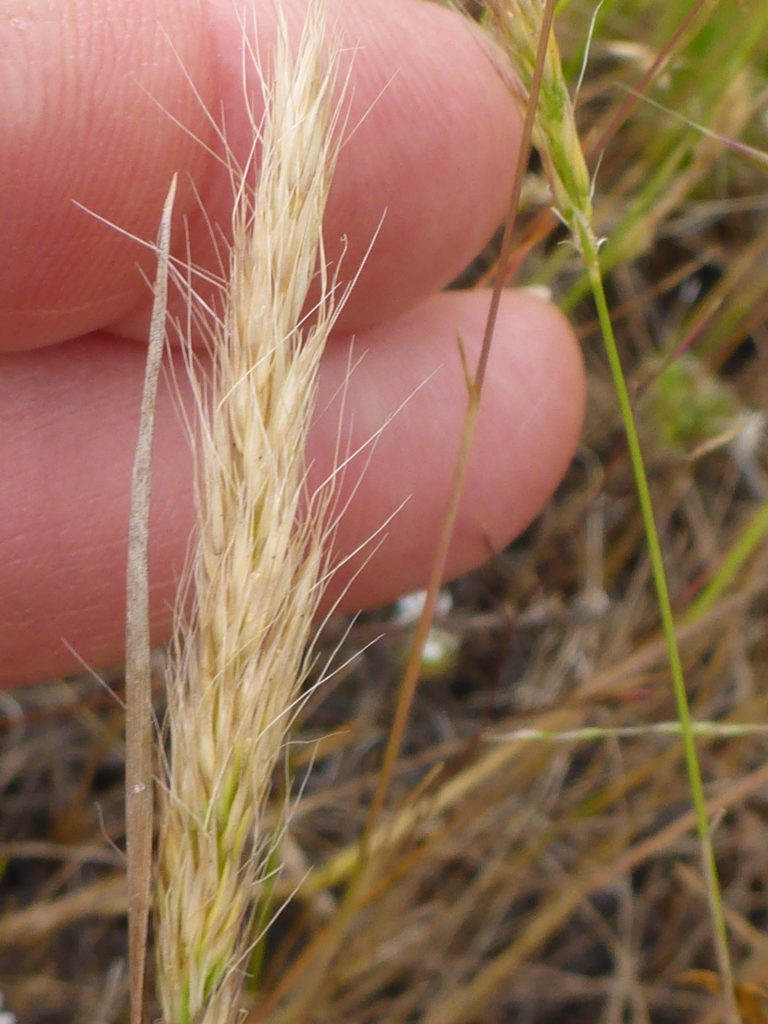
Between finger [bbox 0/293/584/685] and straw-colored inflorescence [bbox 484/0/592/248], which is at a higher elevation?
straw-colored inflorescence [bbox 484/0/592/248]

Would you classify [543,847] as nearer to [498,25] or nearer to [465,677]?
[465,677]

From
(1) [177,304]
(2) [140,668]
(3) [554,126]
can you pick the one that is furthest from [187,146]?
(2) [140,668]

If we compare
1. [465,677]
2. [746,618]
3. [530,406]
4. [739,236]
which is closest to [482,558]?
[530,406]

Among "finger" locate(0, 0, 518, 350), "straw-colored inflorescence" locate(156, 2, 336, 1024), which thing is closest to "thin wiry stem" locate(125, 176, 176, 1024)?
"straw-colored inflorescence" locate(156, 2, 336, 1024)

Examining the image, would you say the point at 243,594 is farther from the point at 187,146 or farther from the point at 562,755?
the point at 562,755

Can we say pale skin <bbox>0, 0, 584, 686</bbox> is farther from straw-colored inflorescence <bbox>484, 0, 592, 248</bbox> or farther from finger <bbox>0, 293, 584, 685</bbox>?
straw-colored inflorescence <bbox>484, 0, 592, 248</bbox>

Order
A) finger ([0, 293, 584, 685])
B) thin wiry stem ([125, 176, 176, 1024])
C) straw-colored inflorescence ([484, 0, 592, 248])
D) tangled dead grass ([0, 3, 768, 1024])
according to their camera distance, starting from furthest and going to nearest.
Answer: tangled dead grass ([0, 3, 768, 1024]), finger ([0, 293, 584, 685]), straw-colored inflorescence ([484, 0, 592, 248]), thin wiry stem ([125, 176, 176, 1024])
